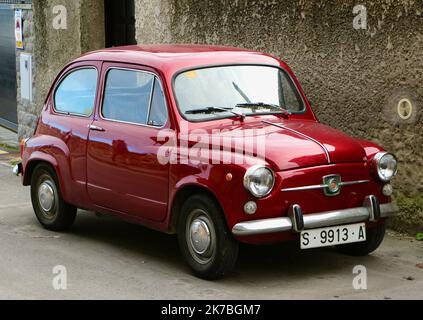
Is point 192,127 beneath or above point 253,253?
above

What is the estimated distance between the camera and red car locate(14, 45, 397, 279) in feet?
22.5

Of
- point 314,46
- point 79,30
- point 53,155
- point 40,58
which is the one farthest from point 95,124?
point 40,58

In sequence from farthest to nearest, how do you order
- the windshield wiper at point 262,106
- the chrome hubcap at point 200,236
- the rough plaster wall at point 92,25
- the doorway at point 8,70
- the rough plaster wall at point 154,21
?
the doorway at point 8,70
the rough plaster wall at point 92,25
the rough plaster wall at point 154,21
the windshield wiper at point 262,106
the chrome hubcap at point 200,236

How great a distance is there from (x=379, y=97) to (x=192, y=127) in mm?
2241

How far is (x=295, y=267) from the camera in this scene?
7539 millimetres

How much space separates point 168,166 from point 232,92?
0.94m

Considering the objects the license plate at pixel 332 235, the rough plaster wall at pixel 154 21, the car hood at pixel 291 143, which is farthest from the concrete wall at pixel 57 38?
the license plate at pixel 332 235

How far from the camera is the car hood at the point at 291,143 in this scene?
6934 millimetres

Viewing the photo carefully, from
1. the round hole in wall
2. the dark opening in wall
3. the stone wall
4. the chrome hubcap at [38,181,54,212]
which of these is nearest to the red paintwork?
the chrome hubcap at [38,181,54,212]

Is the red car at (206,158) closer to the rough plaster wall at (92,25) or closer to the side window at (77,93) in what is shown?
the side window at (77,93)

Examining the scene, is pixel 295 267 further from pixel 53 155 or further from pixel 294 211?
pixel 53 155

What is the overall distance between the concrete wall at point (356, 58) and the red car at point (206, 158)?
3.23ft

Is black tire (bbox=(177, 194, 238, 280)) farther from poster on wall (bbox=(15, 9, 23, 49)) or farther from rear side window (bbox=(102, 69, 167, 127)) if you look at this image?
poster on wall (bbox=(15, 9, 23, 49))

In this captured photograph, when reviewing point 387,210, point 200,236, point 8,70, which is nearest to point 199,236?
point 200,236
